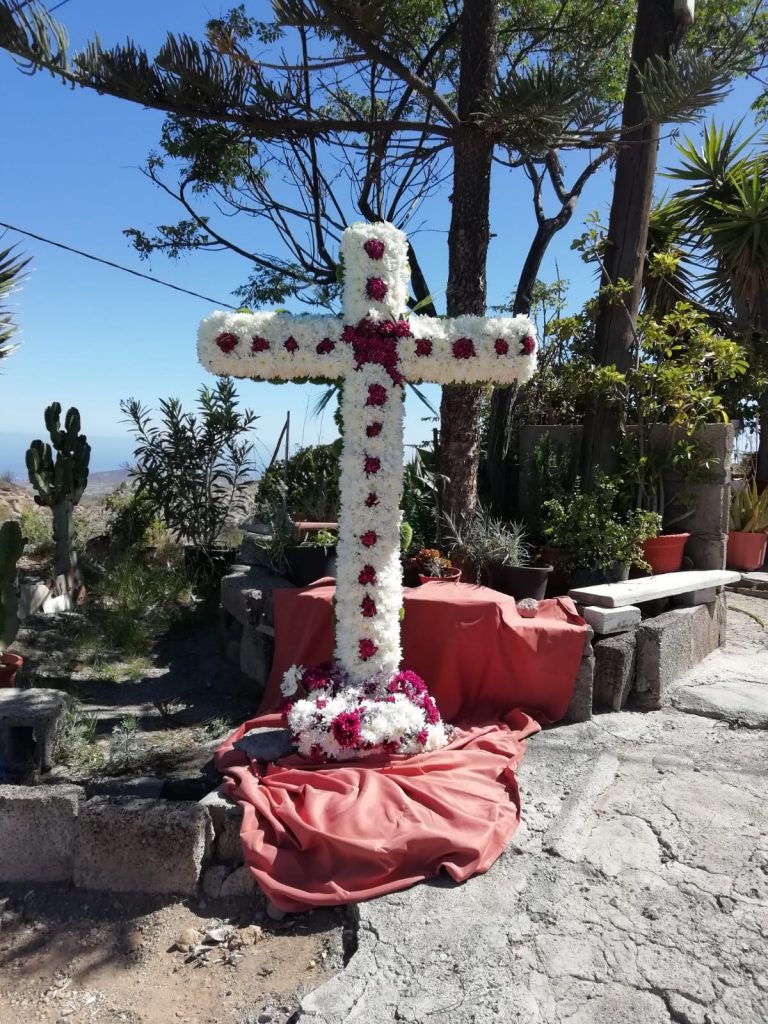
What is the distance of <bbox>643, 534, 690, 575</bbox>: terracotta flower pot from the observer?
5.71 m

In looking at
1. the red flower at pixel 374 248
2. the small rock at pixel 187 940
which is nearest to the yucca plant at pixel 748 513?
the red flower at pixel 374 248

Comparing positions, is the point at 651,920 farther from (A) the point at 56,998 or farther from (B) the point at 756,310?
(B) the point at 756,310

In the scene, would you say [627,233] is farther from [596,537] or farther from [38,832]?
[38,832]

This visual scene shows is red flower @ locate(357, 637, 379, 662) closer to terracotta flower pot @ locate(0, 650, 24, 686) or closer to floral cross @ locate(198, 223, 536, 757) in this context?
floral cross @ locate(198, 223, 536, 757)

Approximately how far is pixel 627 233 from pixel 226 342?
4.07 metres

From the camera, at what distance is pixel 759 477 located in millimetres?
9664

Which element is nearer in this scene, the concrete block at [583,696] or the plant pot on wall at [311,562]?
the concrete block at [583,696]

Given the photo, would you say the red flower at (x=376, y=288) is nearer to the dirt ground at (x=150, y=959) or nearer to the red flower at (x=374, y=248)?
the red flower at (x=374, y=248)

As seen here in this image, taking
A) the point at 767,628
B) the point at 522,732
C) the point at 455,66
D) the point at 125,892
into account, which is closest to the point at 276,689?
the point at 522,732

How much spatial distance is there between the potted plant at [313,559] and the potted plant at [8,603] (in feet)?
5.73

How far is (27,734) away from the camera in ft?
12.6

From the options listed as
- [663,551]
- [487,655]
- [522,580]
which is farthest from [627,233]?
[487,655]

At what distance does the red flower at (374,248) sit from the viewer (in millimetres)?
3775

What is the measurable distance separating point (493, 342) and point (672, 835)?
2.46m
